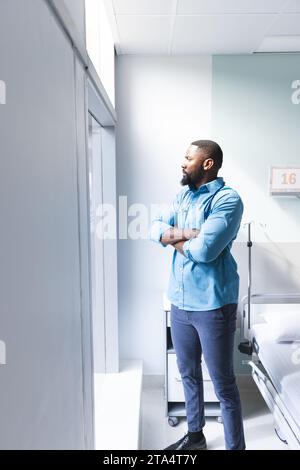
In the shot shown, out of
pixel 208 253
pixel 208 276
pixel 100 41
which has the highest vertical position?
pixel 100 41

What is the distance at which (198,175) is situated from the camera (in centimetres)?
174

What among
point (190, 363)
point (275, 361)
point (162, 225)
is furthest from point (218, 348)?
point (162, 225)

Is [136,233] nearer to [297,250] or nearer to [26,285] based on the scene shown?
[297,250]

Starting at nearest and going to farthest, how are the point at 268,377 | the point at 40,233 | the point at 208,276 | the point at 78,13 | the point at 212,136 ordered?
the point at 40,233
the point at 78,13
the point at 208,276
the point at 268,377
the point at 212,136

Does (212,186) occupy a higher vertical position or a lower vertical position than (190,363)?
higher

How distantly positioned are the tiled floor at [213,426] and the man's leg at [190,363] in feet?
0.66

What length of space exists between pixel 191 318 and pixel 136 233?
2.88 feet

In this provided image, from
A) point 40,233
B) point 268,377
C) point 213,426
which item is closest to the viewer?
point 40,233

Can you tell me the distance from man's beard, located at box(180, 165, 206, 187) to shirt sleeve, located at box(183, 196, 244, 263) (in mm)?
178

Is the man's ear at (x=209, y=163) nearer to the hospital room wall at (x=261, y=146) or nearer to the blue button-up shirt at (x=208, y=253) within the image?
the blue button-up shirt at (x=208, y=253)

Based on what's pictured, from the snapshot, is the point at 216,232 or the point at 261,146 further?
the point at 261,146

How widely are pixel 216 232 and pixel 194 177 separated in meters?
0.34

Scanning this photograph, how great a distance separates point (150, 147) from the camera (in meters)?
2.39

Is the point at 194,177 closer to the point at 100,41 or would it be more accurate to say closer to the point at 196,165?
the point at 196,165
